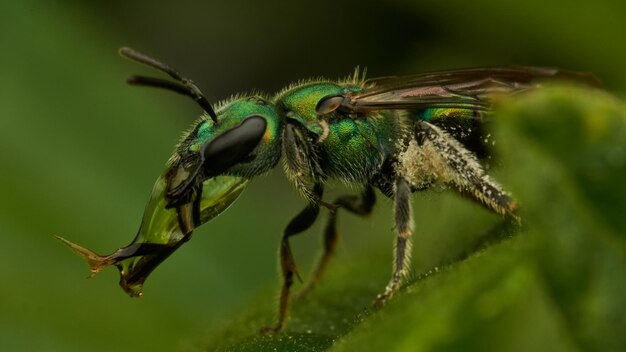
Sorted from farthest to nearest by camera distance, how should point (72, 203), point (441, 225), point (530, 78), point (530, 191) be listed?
point (72, 203) < point (441, 225) < point (530, 78) < point (530, 191)

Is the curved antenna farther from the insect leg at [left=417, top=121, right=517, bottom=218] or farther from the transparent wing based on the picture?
the insect leg at [left=417, top=121, right=517, bottom=218]

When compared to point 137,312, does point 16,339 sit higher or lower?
lower

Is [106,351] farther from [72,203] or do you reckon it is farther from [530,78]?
[530,78]

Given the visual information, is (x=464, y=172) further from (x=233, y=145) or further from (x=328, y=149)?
(x=233, y=145)

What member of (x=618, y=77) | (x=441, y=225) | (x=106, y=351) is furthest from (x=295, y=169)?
(x=618, y=77)

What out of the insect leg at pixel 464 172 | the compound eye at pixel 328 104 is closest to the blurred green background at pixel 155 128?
the insect leg at pixel 464 172

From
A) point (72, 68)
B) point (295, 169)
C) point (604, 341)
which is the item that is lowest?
point (604, 341)
